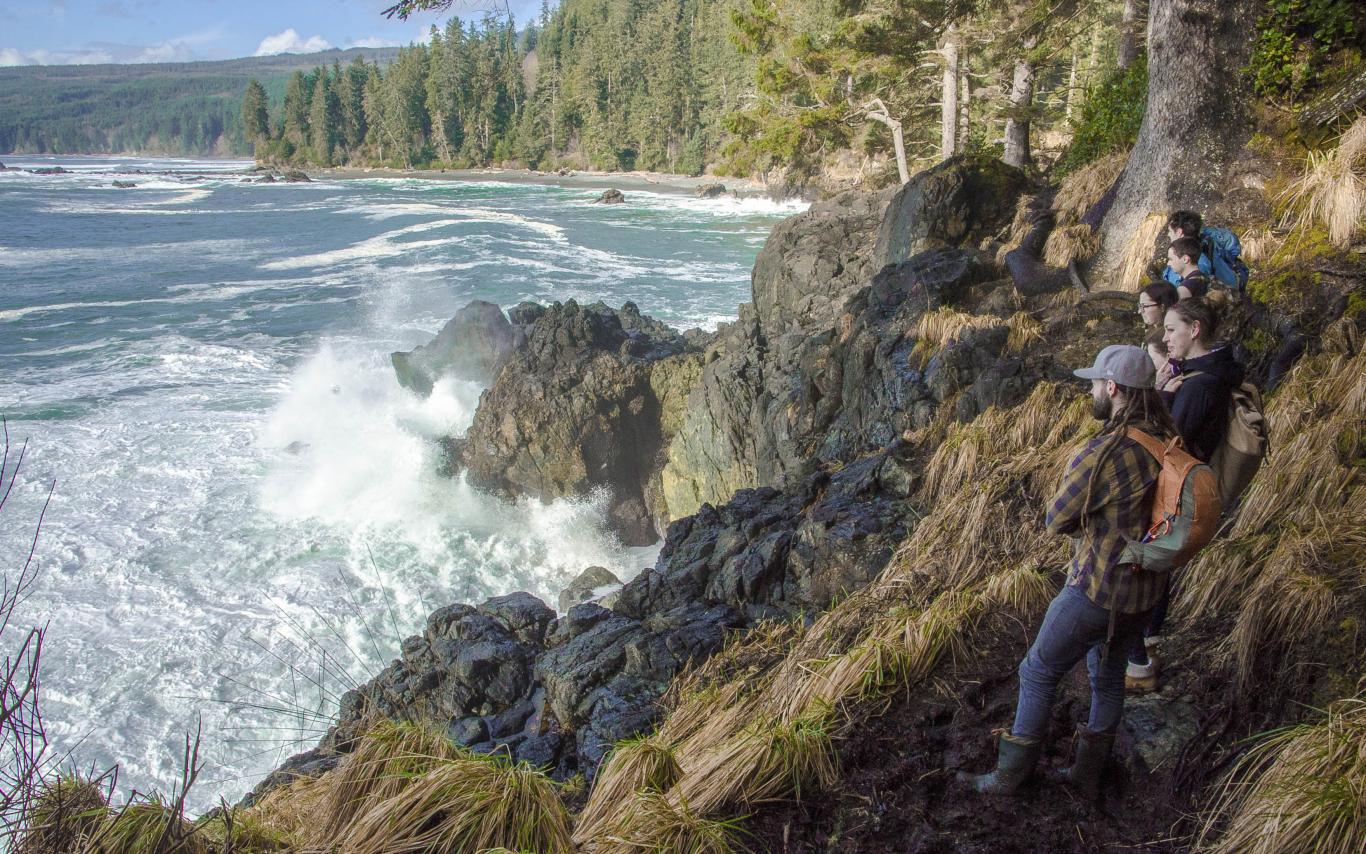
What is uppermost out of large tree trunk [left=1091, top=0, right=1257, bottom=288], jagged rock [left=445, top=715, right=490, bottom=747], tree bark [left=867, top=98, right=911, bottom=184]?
tree bark [left=867, top=98, right=911, bottom=184]

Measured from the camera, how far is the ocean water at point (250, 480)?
889 centimetres

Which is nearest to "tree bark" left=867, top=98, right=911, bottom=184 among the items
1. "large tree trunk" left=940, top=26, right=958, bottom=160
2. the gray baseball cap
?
"large tree trunk" left=940, top=26, right=958, bottom=160

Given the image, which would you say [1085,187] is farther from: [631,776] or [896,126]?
[896,126]

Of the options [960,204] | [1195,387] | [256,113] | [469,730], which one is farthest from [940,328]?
[256,113]

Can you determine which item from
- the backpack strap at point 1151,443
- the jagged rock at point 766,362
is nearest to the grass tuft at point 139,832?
the backpack strap at point 1151,443

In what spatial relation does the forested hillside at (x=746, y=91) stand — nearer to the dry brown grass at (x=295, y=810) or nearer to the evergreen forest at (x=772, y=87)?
the evergreen forest at (x=772, y=87)

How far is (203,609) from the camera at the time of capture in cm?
1051

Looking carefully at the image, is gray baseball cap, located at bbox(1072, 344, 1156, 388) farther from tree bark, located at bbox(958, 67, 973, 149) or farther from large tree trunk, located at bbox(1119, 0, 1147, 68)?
tree bark, located at bbox(958, 67, 973, 149)

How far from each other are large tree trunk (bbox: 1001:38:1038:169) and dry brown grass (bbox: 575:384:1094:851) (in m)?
9.07

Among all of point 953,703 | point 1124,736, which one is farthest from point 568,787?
point 1124,736

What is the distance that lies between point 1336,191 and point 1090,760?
21.3 ft

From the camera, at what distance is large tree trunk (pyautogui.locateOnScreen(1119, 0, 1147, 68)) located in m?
13.0

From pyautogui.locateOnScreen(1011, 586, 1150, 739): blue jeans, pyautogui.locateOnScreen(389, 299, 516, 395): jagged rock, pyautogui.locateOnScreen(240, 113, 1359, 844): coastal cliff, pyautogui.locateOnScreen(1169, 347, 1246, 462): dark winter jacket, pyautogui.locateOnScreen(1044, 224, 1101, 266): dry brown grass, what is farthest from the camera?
pyautogui.locateOnScreen(389, 299, 516, 395): jagged rock

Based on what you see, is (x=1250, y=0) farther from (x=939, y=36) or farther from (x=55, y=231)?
(x=55, y=231)
